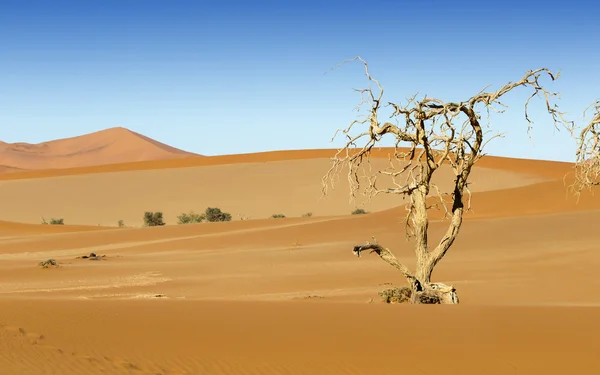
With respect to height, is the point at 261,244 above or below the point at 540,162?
below

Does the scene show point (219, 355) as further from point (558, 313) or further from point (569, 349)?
point (558, 313)

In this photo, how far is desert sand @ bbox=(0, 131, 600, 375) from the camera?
25.7ft

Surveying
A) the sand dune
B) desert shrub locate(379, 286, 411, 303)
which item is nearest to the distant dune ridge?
the sand dune

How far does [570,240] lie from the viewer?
88.1 ft

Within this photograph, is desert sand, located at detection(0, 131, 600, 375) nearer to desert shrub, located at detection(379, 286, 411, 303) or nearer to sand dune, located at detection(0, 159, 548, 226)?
desert shrub, located at detection(379, 286, 411, 303)

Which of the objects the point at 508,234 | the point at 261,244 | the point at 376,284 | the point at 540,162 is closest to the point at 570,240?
the point at 508,234

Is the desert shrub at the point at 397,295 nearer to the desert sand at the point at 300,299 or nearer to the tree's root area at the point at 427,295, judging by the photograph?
the tree's root area at the point at 427,295

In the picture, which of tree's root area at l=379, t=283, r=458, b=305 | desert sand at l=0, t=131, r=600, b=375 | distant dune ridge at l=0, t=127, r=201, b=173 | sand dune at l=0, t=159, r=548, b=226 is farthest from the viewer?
→ distant dune ridge at l=0, t=127, r=201, b=173

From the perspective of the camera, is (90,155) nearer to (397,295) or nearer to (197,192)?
(197,192)

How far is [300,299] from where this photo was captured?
569 inches

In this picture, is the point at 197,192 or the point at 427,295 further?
the point at 197,192

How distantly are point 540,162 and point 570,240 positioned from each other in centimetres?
6355

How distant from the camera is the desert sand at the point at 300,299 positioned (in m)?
7.83

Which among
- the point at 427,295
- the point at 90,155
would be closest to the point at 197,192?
the point at 427,295
